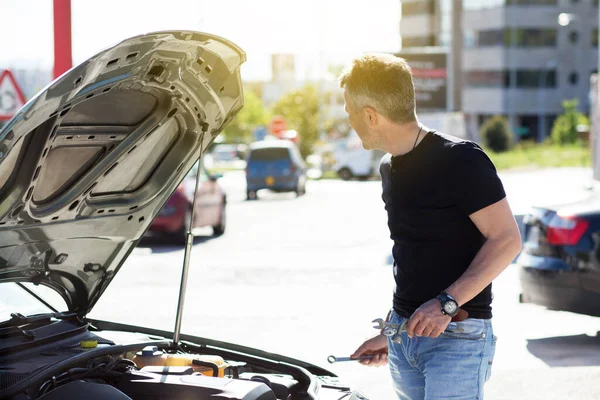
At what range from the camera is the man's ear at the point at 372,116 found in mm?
3705

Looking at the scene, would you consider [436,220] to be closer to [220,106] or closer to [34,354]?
[220,106]

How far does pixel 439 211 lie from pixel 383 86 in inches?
18.7

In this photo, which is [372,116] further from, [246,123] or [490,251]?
[246,123]

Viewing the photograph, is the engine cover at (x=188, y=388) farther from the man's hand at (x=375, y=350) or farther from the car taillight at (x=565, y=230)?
the car taillight at (x=565, y=230)

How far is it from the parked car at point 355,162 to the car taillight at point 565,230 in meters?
38.4

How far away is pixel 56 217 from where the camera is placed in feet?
13.3

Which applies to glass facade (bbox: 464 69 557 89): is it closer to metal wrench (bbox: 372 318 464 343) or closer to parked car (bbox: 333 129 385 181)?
parked car (bbox: 333 129 385 181)

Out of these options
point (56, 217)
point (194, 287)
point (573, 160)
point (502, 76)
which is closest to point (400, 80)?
point (56, 217)

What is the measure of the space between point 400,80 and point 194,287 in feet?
30.2

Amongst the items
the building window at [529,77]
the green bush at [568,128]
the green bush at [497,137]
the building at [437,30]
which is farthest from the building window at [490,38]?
the green bush at [568,128]

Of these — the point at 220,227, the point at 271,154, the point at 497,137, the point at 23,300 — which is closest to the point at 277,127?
the point at 497,137

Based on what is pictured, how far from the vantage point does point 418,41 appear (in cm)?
10606

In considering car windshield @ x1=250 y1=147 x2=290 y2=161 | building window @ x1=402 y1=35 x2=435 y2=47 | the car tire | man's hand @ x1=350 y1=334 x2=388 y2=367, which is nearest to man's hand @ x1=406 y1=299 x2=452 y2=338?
man's hand @ x1=350 y1=334 x2=388 y2=367

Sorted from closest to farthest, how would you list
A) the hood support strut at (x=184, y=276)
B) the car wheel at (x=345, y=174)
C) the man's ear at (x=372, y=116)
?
the man's ear at (x=372, y=116) < the hood support strut at (x=184, y=276) < the car wheel at (x=345, y=174)
